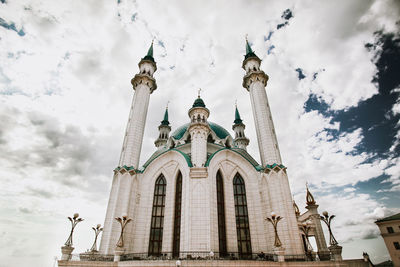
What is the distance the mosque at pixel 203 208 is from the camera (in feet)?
69.9

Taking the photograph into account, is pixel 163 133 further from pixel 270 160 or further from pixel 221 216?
pixel 270 160

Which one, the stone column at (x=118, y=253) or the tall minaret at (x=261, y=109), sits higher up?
the tall minaret at (x=261, y=109)

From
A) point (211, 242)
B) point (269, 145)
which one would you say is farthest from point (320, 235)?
point (211, 242)

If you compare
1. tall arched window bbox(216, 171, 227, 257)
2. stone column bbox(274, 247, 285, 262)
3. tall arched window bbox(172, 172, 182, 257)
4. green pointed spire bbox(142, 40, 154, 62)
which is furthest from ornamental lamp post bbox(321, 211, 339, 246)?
green pointed spire bbox(142, 40, 154, 62)

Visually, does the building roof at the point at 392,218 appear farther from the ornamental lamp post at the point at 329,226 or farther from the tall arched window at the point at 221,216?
the tall arched window at the point at 221,216

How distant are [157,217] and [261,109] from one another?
1990cm

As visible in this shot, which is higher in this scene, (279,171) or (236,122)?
(236,122)

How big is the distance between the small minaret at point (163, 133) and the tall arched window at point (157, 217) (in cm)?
1720

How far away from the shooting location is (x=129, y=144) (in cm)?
2873

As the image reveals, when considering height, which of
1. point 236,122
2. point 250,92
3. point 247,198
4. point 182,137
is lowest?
point 247,198

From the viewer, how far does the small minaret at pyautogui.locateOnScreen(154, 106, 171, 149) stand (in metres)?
44.4

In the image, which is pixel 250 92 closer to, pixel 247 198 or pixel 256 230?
pixel 247 198

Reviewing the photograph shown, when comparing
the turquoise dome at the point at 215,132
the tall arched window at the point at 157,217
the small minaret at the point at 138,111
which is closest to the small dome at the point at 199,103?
the turquoise dome at the point at 215,132

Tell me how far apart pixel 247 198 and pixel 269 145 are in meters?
7.28
